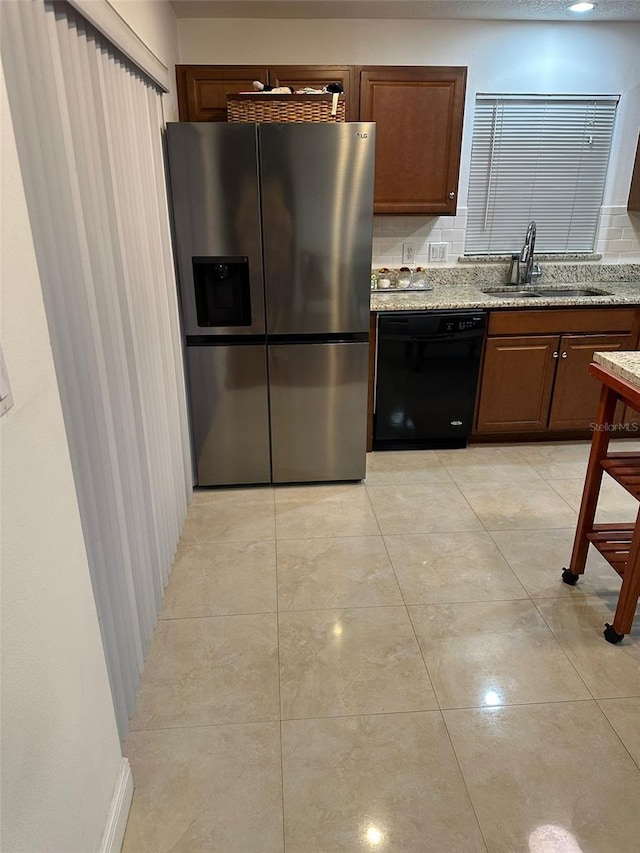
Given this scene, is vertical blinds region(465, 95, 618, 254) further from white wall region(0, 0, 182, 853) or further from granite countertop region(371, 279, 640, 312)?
white wall region(0, 0, 182, 853)

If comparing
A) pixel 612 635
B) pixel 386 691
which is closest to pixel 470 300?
pixel 612 635

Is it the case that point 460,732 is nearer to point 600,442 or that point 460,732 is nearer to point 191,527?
point 600,442

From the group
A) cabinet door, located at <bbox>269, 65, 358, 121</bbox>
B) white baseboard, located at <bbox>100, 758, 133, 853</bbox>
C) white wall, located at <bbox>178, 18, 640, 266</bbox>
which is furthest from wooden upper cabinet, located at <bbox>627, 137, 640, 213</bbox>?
white baseboard, located at <bbox>100, 758, 133, 853</bbox>

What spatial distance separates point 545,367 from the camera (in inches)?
140

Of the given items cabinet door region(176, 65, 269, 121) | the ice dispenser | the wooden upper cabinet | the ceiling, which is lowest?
the ice dispenser

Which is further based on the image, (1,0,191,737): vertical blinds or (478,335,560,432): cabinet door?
(478,335,560,432): cabinet door

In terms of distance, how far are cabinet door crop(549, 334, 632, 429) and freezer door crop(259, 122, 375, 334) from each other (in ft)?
4.53

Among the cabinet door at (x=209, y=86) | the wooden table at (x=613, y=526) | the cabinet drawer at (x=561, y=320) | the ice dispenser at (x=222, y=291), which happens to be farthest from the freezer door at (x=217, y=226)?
the wooden table at (x=613, y=526)

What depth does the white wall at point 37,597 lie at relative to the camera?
0.96m

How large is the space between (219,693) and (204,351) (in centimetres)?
163

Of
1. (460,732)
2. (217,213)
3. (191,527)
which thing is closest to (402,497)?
(191,527)

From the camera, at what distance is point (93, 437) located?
1.50 m

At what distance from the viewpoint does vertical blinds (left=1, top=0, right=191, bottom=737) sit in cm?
123

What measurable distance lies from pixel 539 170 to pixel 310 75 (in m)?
1.63
